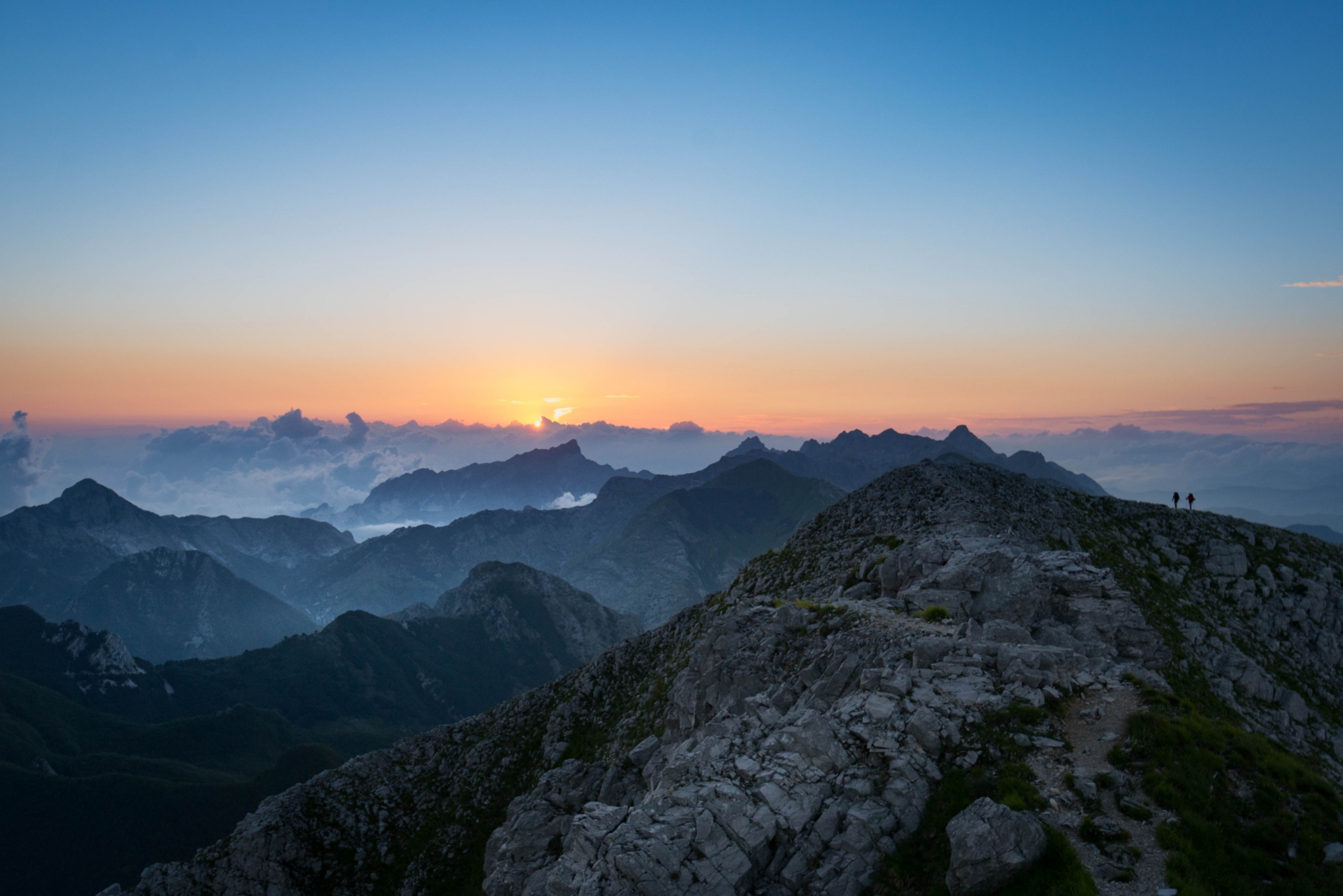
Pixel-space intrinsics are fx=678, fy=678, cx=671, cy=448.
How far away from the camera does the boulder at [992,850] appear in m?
19.5

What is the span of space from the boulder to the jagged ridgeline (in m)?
0.08

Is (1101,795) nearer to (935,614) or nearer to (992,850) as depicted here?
(992,850)

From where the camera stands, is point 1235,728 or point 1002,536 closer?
point 1235,728

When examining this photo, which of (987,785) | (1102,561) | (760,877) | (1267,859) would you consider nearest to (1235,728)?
(1267,859)

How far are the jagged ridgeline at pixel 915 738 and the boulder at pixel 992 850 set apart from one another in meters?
0.08

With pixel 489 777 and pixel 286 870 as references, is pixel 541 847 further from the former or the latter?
pixel 286 870

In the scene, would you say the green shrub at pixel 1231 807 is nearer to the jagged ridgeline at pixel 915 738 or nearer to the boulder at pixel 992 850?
the jagged ridgeline at pixel 915 738

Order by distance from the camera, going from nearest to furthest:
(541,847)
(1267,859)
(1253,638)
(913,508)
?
(1267,859) → (541,847) → (1253,638) → (913,508)

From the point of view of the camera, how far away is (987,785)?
73.4 ft

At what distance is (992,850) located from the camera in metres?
19.6

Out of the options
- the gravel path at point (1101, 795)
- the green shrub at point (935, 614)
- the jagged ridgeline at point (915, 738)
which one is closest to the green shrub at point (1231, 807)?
the jagged ridgeline at point (915, 738)

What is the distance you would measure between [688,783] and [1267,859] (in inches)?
704

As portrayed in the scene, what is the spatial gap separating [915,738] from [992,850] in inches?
211

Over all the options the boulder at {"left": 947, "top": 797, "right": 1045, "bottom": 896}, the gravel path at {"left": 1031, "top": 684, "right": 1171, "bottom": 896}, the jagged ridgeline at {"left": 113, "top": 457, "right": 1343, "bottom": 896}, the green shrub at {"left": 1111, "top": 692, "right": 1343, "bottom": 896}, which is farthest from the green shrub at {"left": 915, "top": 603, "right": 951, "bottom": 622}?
the boulder at {"left": 947, "top": 797, "right": 1045, "bottom": 896}
